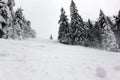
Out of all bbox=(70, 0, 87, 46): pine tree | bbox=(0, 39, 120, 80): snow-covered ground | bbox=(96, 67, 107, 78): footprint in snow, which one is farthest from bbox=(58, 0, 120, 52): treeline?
bbox=(96, 67, 107, 78): footprint in snow

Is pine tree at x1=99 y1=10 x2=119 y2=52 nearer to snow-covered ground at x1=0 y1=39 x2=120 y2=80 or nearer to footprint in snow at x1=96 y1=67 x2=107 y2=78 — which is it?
snow-covered ground at x1=0 y1=39 x2=120 y2=80

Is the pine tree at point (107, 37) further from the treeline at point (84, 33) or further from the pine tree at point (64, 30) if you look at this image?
the pine tree at point (64, 30)

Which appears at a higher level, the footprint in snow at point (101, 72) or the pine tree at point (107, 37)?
the pine tree at point (107, 37)

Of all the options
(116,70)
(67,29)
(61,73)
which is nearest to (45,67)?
(61,73)

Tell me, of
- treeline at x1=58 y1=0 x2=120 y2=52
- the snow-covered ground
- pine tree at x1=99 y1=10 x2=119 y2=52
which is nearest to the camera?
the snow-covered ground

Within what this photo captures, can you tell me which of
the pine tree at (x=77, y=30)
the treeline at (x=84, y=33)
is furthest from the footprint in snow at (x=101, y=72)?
the pine tree at (x=77, y=30)

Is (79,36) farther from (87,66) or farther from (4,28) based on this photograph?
(87,66)

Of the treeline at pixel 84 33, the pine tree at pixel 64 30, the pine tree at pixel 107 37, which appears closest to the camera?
the pine tree at pixel 107 37

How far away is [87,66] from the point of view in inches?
385

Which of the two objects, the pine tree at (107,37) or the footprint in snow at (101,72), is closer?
the footprint in snow at (101,72)

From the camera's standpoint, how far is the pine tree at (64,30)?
3878 cm

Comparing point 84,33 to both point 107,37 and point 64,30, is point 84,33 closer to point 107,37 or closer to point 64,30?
point 107,37

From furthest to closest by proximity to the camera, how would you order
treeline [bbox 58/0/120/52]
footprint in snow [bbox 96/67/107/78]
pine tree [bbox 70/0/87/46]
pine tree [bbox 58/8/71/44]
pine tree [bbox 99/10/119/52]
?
pine tree [bbox 58/8/71/44], pine tree [bbox 70/0/87/46], treeline [bbox 58/0/120/52], pine tree [bbox 99/10/119/52], footprint in snow [bbox 96/67/107/78]

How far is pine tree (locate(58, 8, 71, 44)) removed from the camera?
127 feet
